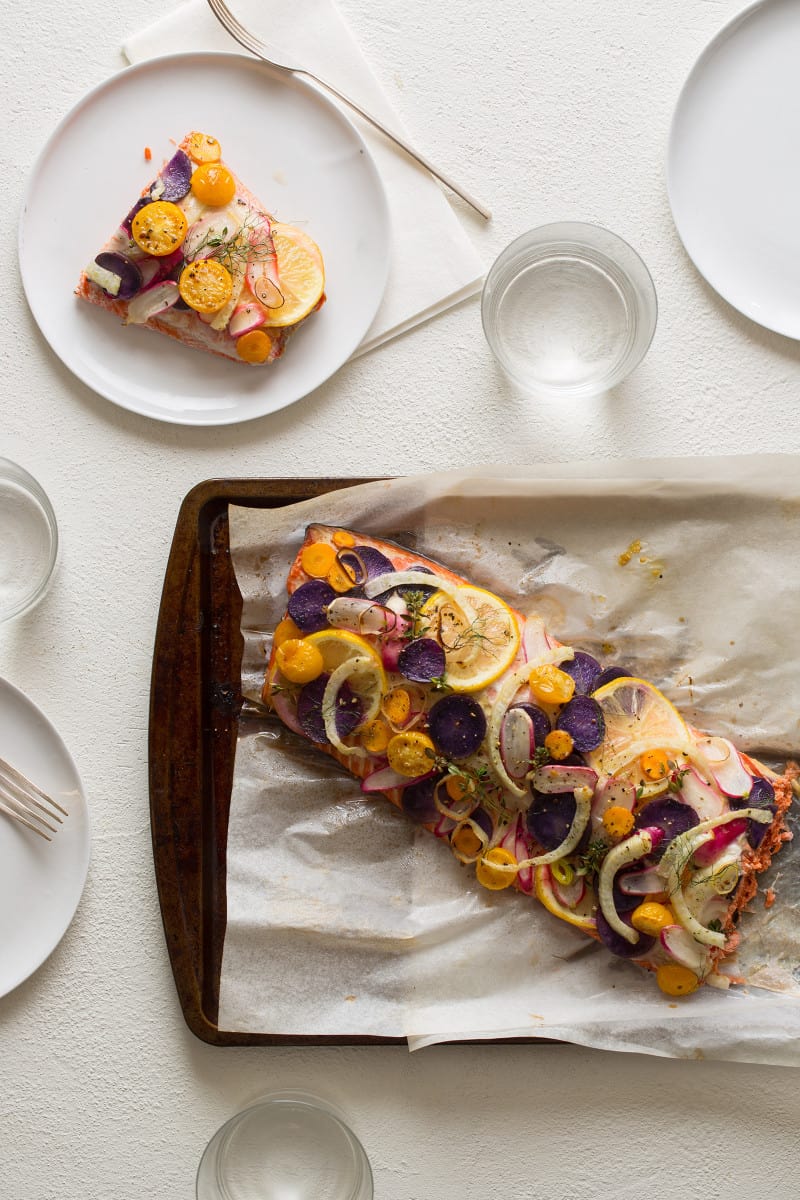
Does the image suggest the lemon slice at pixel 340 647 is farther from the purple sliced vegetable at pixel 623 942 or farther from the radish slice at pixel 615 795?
the purple sliced vegetable at pixel 623 942

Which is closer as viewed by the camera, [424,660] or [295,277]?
[424,660]

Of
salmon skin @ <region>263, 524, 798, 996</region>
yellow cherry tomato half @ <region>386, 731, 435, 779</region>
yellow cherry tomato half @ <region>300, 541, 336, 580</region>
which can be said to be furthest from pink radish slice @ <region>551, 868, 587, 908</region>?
yellow cherry tomato half @ <region>300, 541, 336, 580</region>

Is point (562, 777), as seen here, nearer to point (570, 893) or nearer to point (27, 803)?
point (570, 893)

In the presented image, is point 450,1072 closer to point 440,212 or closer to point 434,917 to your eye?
point 434,917

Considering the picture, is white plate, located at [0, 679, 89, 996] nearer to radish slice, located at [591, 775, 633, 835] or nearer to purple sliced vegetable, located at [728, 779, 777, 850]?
radish slice, located at [591, 775, 633, 835]

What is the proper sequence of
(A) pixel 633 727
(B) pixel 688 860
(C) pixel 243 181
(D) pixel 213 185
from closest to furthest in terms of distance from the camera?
(B) pixel 688 860 < (A) pixel 633 727 < (D) pixel 213 185 < (C) pixel 243 181

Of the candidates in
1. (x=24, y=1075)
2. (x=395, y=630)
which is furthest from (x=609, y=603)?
(x=24, y=1075)

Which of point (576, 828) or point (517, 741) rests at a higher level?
point (517, 741)

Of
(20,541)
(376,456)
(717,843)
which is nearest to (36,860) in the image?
(20,541)
